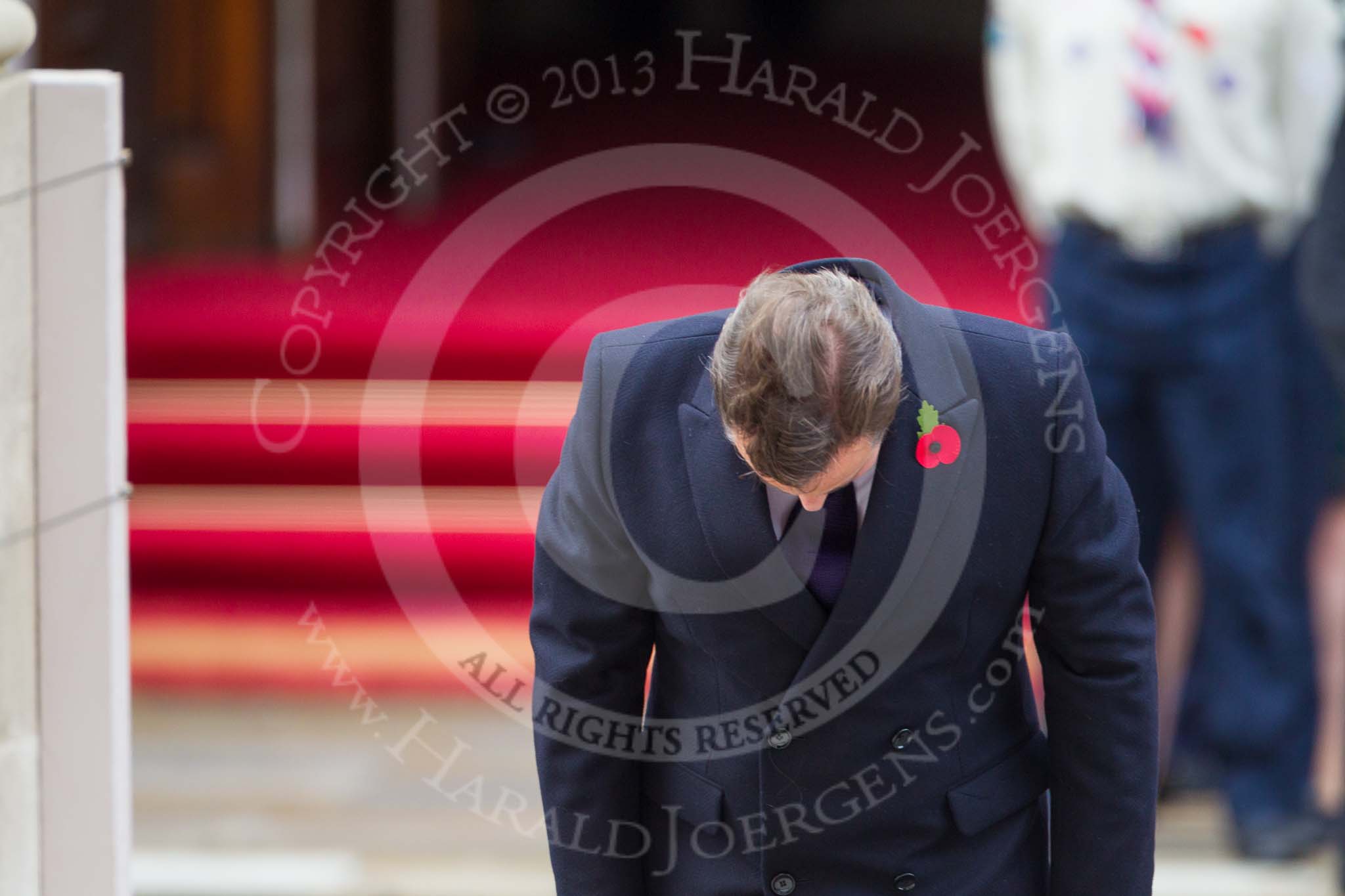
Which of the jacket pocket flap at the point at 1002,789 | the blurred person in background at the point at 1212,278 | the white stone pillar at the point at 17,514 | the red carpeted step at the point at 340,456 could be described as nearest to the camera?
the jacket pocket flap at the point at 1002,789

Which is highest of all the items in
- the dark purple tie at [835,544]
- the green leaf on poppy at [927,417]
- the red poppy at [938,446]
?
the green leaf on poppy at [927,417]

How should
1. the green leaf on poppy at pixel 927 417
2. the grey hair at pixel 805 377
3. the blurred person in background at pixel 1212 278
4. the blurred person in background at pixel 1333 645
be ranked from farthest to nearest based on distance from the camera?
the blurred person in background at pixel 1333 645 < the blurred person in background at pixel 1212 278 < the green leaf on poppy at pixel 927 417 < the grey hair at pixel 805 377

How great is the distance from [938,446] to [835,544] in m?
0.13

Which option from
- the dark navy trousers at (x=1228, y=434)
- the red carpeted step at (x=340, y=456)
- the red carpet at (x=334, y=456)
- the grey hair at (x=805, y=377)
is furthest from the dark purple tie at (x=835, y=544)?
the red carpeted step at (x=340, y=456)

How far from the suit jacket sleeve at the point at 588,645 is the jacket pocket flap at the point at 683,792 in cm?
2

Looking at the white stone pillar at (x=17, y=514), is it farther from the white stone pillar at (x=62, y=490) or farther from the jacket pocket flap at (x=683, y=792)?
the jacket pocket flap at (x=683, y=792)

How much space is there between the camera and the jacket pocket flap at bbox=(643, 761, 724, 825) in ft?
5.26

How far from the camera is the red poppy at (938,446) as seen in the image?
146 cm

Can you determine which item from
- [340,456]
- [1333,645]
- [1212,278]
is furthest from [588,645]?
[340,456]

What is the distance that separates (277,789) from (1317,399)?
6.76 ft

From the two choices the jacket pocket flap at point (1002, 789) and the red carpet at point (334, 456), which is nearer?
the jacket pocket flap at point (1002, 789)

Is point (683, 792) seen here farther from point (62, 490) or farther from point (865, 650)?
point (62, 490)

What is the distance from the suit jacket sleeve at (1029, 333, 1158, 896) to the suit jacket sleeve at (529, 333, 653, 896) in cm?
37

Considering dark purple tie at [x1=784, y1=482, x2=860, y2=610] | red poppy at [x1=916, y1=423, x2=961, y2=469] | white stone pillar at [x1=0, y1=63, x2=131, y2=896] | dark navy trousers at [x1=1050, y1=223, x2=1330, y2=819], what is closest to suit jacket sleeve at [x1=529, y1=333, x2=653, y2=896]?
dark purple tie at [x1=784, y1=482, x2=860, y2=610]
